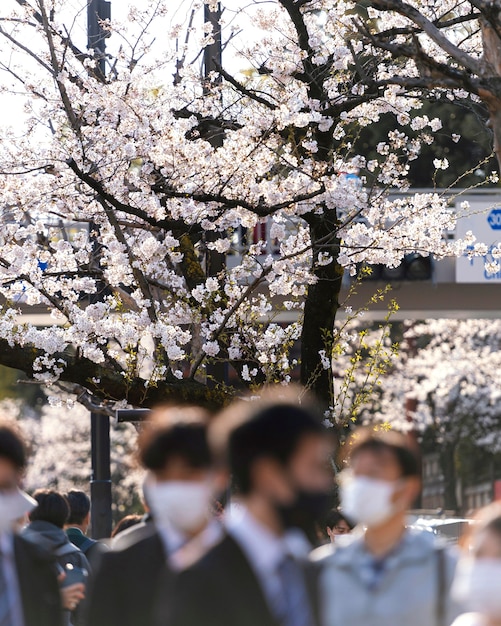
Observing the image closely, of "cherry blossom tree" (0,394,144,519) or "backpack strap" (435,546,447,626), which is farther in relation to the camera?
"cherry blossom tree" (0,394,144,519)

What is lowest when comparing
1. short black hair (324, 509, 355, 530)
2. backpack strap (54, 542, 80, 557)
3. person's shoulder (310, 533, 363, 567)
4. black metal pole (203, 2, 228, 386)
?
short black hair (324, 509, 355, 530)

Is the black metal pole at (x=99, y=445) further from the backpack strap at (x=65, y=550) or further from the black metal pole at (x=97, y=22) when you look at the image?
the backpack strap at (x=65, y=550)

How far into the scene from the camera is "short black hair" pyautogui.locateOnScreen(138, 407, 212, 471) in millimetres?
3613

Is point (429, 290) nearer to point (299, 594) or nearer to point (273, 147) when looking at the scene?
point (273, 147)

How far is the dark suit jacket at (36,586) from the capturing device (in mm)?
3781

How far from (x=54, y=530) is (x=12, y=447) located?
187cm

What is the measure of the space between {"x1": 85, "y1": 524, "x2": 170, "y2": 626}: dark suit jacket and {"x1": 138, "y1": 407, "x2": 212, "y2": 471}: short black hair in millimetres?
249

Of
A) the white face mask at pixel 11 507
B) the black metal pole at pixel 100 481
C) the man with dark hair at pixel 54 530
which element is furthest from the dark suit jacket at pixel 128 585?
the black metal pole at pixel 100 481

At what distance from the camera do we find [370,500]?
11.7ft

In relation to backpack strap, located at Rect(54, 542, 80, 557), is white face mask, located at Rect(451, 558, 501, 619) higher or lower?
higher

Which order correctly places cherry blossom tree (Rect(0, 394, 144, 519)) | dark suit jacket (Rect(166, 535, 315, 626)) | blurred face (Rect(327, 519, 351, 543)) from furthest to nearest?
cherry blossom tree (Rect(0, 394, 144, 519))
blurred face (Rect(327, 519, 351, 543))
dark suit jacket (Rect(166, 535, 315, 626))

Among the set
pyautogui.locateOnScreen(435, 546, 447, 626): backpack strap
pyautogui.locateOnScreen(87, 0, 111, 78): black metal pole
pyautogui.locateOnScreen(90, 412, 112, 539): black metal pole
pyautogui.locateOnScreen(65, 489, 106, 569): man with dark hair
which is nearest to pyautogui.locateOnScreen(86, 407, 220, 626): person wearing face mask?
pyautogui.locateOnScreen(435, 546, 447, 626): backpack strap

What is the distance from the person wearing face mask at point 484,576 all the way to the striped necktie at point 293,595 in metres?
0.42

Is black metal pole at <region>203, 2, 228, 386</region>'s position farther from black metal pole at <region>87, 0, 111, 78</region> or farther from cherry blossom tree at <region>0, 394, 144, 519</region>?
cherry blossom tree at <region>0, 394, 144, 519</region>
